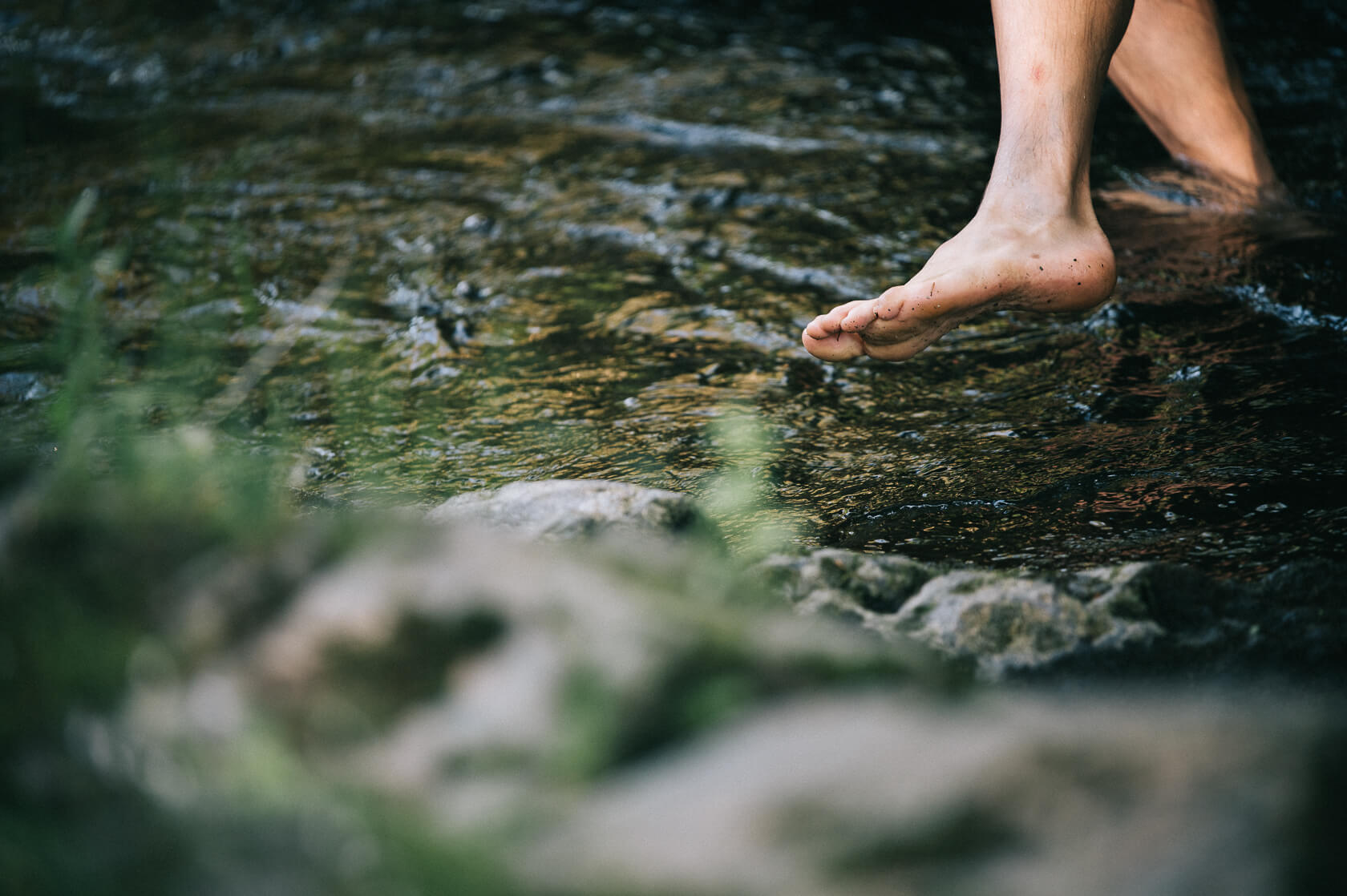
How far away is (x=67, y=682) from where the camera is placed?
2.52 ft

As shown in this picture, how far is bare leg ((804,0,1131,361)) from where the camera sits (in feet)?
5.84

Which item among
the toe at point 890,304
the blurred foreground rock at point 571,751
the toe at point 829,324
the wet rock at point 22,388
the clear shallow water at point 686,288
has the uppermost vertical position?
the blurred foreground rock at point 571,751

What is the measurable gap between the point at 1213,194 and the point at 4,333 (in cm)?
332

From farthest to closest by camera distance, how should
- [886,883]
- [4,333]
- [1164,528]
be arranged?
[4,333] → [1164,528] → [886,883]

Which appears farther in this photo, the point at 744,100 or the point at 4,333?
the point at 744,100

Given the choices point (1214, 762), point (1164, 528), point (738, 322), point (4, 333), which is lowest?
point (4, 333)

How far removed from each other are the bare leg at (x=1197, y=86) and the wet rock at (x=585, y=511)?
83.4 inches

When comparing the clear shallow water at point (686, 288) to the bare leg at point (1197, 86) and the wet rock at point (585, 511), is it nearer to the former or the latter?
the bare leg at point (1197, 86)

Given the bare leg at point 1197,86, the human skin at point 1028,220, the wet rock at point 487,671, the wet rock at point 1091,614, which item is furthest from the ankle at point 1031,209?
the wet rock at point 487,671

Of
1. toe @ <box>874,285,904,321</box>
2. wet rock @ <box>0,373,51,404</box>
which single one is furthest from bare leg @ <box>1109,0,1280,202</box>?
wet rock @ <box>0,373,51,404</box>

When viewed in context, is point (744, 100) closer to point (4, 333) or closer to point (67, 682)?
point (4, 333)

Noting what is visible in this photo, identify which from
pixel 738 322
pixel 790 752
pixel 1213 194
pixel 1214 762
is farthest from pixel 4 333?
pixel 1213 194

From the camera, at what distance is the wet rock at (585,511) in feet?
4.28

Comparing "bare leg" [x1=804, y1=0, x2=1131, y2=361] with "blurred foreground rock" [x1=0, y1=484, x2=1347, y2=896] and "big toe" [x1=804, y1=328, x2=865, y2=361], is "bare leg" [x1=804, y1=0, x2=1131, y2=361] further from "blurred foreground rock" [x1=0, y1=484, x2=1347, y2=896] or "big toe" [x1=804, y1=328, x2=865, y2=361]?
"blurred foreground rock" [x1=0, y1=484, x2=1347, y2=896]
